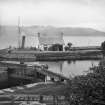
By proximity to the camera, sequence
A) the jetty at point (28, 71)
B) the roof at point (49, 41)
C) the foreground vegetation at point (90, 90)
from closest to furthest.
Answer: the foreground vegetation at point (90, 90)
the jetty at point (28, 71)
the roof at point (49, 41)

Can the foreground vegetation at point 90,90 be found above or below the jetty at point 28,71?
above

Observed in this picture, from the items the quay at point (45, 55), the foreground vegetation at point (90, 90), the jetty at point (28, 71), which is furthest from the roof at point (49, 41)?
the foreground vegetation at point (90, 90)

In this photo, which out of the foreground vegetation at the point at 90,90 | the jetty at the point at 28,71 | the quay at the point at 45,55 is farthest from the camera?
the quay at the point at 45,55

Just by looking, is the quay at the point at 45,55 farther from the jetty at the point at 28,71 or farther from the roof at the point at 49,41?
the jetty at the point at 28,71

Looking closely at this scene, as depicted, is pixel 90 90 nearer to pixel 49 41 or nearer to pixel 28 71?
pixel 28 71

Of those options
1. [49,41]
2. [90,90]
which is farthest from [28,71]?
[49,41]

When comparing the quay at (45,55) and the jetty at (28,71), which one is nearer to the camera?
the jetty at (28,71)

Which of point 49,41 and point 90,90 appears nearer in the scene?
point 90,90

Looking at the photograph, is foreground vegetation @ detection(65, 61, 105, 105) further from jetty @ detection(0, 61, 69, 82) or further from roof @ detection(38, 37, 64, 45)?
roof @ detection(38, 37, 64, 45)

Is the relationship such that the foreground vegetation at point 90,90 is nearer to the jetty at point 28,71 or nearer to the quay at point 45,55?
the jetty at point 28,71

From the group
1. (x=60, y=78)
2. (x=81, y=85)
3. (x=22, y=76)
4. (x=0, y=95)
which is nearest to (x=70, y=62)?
(x=22, y=76)

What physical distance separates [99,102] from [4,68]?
2292cm

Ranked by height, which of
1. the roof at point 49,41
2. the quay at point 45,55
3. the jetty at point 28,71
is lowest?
the jetty at point 28,71

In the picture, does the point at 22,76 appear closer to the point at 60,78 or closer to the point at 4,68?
the point at 4,68
